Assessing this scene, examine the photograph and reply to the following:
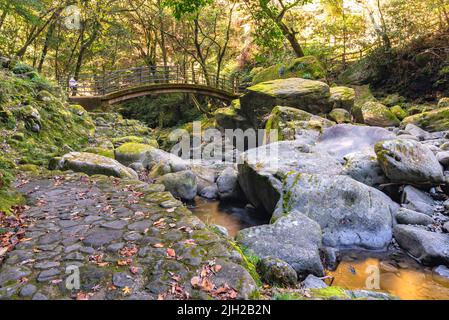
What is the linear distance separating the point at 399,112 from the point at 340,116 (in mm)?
2766

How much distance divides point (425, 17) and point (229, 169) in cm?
1196

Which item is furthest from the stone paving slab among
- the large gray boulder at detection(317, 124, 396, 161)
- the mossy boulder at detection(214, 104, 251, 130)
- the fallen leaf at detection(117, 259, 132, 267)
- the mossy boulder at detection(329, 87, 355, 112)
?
the mossy boulder at detection(214, 104, 251, 130)

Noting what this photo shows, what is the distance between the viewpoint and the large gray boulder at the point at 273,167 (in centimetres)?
725

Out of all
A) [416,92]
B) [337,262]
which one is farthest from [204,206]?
[416,92]

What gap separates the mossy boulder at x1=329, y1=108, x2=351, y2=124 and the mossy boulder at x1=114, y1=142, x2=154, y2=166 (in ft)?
23.0

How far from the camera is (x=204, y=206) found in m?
8.87

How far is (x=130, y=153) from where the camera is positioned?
1015 cm

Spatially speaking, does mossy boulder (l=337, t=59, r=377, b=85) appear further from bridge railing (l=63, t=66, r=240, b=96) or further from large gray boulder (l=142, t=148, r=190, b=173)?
large gray boulder (l=142, t=148, r=190, b=173)

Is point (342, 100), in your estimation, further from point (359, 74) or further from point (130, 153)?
point (130, 153)

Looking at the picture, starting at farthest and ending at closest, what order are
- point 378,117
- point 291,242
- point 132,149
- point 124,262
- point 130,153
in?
1. point 378,117
2. point 132,149
3. point 130,153
4. point 291,242
5. point 124,262

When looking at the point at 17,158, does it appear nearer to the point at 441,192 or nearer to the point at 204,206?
the point at 204,206

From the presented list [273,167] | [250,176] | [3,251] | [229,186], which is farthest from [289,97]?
[3,251]

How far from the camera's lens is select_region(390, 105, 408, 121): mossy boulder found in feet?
43.9

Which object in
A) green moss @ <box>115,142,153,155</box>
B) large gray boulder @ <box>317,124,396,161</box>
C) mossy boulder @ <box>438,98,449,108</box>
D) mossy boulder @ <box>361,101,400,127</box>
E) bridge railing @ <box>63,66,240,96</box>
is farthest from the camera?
bridge railing @ <box>63,66,240,96</box>
